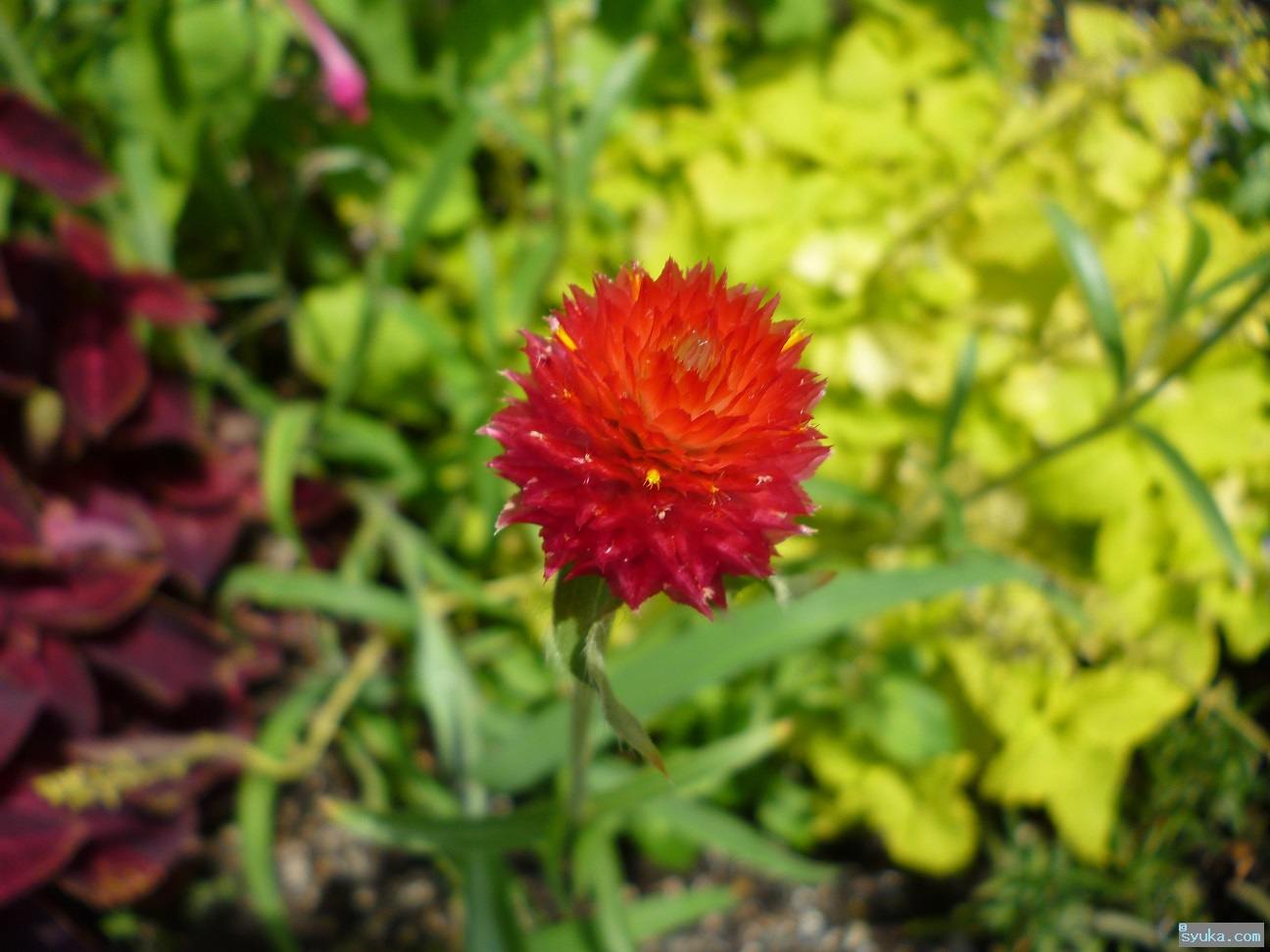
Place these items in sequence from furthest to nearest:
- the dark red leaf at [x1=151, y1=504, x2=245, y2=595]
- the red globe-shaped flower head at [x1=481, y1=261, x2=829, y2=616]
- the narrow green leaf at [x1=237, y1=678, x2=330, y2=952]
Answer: the dark red leaf at [x1=151, y1=504, x2=245, y2=595] < the narrow green leaf at [x1=237, y1=678, x2=330, y2=952] < the red globe-shaped flower head at [x1=481, y1=261, x2=829, y2=616]

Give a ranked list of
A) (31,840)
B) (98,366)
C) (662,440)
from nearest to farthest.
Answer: (662,440), (31,840), (98,366)

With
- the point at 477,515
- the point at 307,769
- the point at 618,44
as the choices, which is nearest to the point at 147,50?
the point at 618,44

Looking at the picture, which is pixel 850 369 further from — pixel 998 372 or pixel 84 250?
pixel 84 250

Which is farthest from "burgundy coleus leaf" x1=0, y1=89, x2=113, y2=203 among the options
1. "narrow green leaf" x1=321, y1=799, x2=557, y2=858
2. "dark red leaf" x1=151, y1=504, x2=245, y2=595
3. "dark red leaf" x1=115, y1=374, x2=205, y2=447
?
"narrow green leaf" x1=321, y1=799, x2=557, y2=858

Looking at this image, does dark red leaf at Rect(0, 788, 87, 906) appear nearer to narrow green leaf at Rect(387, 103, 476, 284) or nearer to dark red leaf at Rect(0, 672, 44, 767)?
dark red leaf at Rect(0, 672, 44, 767)

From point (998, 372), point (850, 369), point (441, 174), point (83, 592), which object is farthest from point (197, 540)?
point (998, 372)

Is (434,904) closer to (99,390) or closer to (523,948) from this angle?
(523,948)
